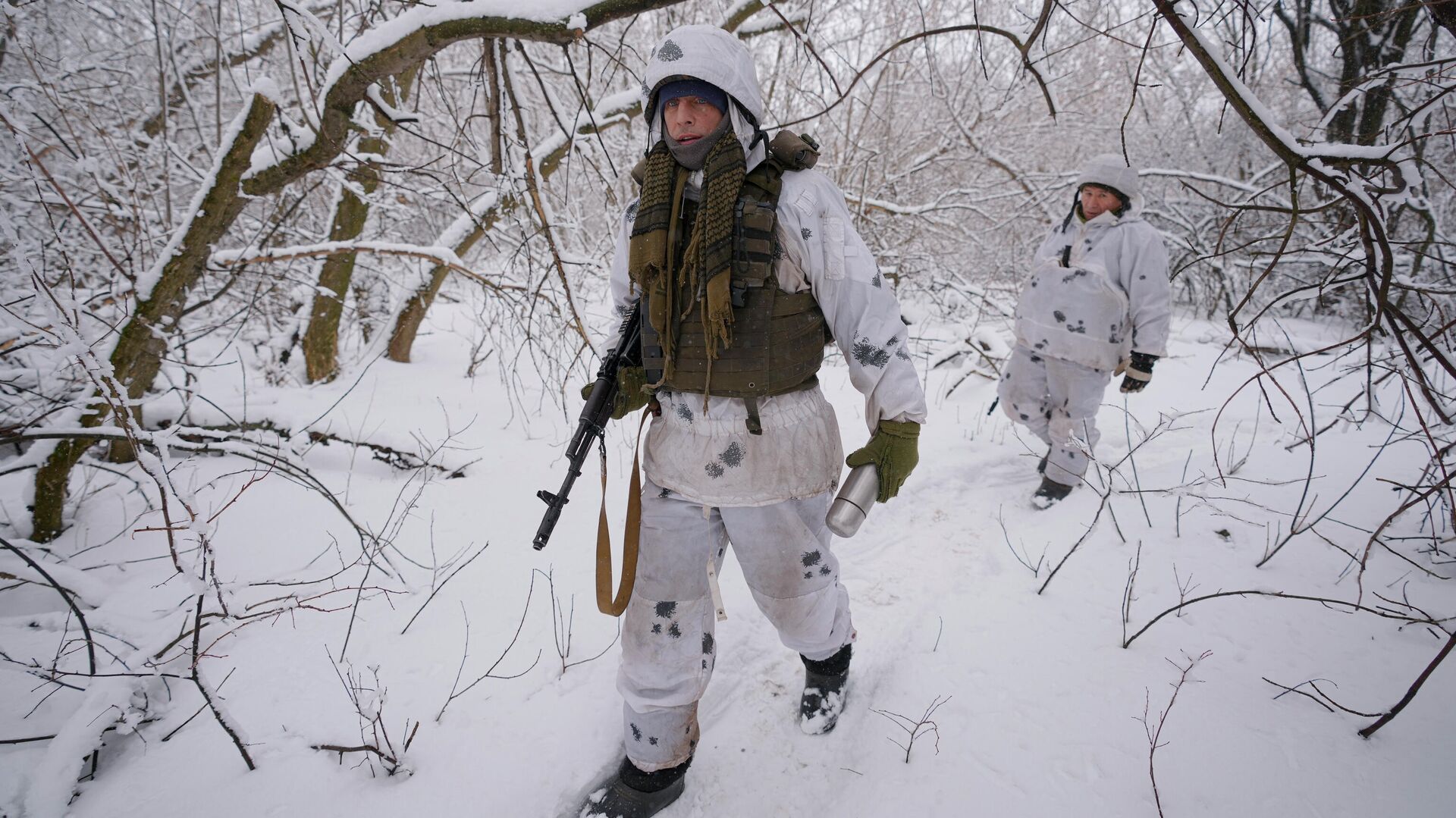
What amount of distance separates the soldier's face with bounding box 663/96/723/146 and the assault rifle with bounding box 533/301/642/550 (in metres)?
0.50

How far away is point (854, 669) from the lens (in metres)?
2.11

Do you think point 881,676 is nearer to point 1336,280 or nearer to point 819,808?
point 819,808

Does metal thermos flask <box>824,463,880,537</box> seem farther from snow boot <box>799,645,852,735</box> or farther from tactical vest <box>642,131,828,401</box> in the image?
snow boot <box>799,645,852,735</box>

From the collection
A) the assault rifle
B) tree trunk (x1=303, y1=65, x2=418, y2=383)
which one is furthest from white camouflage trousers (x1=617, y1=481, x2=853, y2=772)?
tree trunk (x1=303, y1=65, x2=418, y2=383)

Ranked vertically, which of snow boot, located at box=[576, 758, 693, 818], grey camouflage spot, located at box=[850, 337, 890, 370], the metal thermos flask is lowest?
snow boot, located at box=[576, 758, 693, 818]

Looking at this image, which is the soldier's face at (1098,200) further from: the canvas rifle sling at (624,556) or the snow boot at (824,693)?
the canvas rifle sling at (624,556)

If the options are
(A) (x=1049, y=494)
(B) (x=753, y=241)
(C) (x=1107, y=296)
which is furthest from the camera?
(A) (x=1049, y=494)

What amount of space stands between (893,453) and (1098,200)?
2438 mm

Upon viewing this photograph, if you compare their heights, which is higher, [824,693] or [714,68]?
[714,68]

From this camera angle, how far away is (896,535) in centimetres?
291

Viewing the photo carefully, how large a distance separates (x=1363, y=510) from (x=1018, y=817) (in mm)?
2392

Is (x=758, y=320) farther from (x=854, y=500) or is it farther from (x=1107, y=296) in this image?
(x=1107, y=296)

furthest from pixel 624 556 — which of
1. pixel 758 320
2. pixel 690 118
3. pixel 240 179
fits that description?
pixel 240 179

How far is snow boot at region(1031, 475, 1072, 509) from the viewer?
3.13 metres
